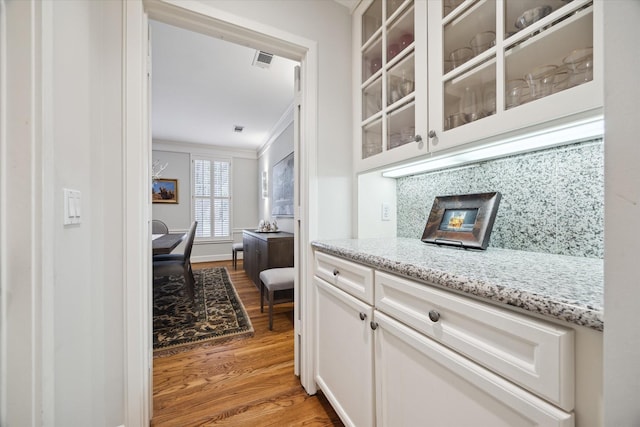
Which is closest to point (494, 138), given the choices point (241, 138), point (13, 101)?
point (13, 101)

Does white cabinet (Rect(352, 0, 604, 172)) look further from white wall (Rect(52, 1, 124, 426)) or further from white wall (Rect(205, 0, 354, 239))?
white wall (Rect(52, 1, 124, 426))

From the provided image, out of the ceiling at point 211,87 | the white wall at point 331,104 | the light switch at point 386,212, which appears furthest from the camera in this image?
the ceiling at point 211,87

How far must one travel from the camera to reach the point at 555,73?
764 mm

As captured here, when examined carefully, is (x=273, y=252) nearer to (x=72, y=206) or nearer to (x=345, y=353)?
(x=345, y=353)

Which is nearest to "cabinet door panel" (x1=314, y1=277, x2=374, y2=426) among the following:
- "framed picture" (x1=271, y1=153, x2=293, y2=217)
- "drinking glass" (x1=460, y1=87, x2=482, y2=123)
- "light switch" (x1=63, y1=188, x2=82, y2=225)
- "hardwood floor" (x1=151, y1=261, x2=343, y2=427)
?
"hardwood floor" (x1=151, y1=261, x2=343, y2=427)

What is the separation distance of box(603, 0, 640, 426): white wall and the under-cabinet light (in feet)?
1.70

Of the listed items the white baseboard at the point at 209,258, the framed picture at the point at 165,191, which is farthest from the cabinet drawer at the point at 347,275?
the framed picture at the point at 165,191

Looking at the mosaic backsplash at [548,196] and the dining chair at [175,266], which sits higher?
the mosaic backsplash at [548,196]

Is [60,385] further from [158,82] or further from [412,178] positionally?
[158,82]

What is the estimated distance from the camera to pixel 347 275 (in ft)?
3.76

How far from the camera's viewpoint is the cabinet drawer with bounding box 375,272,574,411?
460mm

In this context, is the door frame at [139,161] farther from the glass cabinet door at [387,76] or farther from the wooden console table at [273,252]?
the wooden console table at [273,252]

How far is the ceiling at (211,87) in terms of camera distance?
7.72 feet

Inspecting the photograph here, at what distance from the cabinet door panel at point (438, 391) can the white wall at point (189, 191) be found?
5.45m
